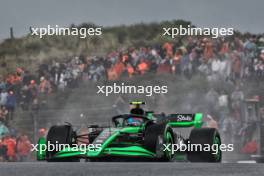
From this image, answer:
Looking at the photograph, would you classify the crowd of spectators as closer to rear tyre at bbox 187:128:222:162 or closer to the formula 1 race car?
the formula 1 race car

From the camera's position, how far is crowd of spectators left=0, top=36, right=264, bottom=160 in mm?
36344

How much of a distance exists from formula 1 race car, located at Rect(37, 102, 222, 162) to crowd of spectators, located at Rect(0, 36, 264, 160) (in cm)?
1584

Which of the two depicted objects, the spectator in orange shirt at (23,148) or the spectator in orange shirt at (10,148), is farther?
the spectator in orange shirt at (10,148)

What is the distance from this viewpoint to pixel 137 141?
1872 centimetres

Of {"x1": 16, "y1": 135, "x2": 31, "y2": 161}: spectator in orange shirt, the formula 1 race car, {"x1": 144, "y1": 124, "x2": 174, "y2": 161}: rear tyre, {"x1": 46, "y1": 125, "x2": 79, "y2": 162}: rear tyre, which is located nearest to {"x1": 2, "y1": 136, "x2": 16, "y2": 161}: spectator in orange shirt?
{"x1": 16, "y1": 135, "x2": 31, "y2": 161}: spectator in orange shirt

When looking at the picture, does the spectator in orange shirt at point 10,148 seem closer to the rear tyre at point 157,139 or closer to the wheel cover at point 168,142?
the wheel cover at point 168,142

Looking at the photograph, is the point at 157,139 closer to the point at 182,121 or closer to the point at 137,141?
the point at 137,141

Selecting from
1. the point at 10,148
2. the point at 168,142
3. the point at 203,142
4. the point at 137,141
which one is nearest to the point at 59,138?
the point at 137,141

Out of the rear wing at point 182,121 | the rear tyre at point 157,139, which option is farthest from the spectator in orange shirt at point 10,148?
the rear tyre at point 157,139

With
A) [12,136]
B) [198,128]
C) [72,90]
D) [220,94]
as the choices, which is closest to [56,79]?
[72,90]

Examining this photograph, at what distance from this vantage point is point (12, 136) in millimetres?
37406

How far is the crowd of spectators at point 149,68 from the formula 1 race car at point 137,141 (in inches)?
623

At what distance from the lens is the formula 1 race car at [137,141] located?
1767 cm

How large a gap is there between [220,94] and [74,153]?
1836 cm
